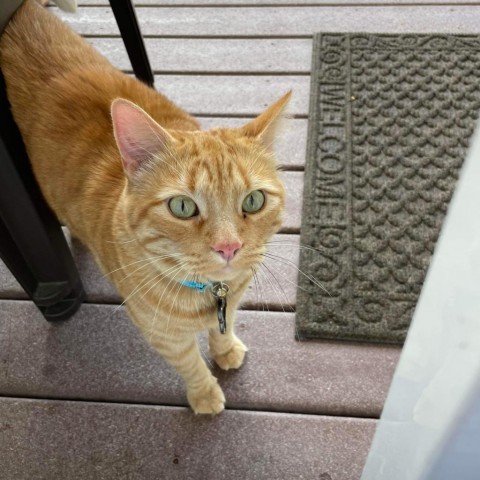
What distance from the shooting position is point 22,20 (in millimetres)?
1126

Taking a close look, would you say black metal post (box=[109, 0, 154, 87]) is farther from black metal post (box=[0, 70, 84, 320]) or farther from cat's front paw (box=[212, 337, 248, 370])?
cat's front paw (box=[212, 337, 248, 370])

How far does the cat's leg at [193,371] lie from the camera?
3.25ft

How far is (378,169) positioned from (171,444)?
0.99m

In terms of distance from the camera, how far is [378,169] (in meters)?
1.54

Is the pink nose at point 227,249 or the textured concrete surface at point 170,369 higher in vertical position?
the pink nose at point 227,249

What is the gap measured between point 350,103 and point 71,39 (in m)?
0.97

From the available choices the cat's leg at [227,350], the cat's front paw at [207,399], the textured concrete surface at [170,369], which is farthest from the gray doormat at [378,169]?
the cat's front paw at [207,399]

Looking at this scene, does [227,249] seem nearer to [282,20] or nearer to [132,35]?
[132,35]

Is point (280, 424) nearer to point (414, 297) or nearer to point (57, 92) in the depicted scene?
point (414, 297)

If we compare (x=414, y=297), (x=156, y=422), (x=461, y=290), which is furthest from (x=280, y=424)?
(x=461, y=290)

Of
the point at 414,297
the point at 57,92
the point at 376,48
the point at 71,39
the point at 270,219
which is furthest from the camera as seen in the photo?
the point at 376,48

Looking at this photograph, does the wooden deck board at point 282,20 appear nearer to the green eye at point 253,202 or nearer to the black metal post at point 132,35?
the black metal post at point 132,35

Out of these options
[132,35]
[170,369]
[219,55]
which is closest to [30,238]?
[170,369]

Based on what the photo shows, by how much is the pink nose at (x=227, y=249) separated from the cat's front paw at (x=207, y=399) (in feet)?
1.44
